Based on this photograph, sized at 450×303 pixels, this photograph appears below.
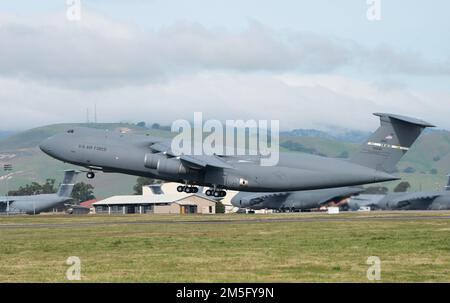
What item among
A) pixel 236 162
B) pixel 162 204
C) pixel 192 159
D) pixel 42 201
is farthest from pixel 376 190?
pixel 192 159

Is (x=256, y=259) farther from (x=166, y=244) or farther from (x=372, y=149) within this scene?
(x=372, y=149)

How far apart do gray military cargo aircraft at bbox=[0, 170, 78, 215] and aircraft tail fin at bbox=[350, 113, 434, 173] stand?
217 feet

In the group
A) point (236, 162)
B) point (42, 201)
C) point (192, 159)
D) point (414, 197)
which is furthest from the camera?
point (42, 201)

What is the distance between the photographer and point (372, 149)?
59.7 metres

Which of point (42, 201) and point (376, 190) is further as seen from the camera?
point (376, 190)

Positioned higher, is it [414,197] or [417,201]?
[414,197]

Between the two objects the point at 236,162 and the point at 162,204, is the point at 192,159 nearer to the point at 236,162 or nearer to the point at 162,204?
the point at 236,162

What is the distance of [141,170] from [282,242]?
83.5ft

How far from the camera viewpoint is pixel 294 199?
115 metres

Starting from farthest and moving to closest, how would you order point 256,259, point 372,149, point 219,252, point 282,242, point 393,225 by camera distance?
1. point 372,149
2. point 393,225
3. point 282,242
4. point 219,252
5. point 256,259

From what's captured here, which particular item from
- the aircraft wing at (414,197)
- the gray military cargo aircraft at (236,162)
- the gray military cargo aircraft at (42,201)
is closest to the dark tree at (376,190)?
the aircraft wing at (414,197)

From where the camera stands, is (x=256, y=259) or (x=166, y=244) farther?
(x=166, y=244)

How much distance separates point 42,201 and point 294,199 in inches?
1389
